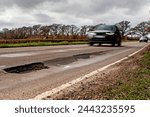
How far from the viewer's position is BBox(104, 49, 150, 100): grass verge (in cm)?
528

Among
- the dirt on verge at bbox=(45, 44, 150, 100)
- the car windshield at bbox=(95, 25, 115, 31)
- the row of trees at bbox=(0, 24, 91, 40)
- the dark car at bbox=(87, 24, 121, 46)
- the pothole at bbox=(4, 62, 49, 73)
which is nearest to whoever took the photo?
the dirt on verge at bbox=(45, 44, 150, 100)

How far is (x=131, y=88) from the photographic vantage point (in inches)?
230

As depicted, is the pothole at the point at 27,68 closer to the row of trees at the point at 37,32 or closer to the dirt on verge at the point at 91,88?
the dirt on verge at the point at 91,88

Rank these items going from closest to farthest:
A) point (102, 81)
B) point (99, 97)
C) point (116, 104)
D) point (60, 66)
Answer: point (116, 104) < point (99, 97) < point (102, 81) < point (60, 66)

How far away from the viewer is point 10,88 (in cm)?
638

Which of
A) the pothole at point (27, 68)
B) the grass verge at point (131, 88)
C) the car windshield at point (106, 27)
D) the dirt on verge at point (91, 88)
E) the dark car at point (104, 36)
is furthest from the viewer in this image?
the car windshield at point (106, 27)

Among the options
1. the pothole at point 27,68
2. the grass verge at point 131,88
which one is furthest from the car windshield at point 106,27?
the grass verge at point 131,88

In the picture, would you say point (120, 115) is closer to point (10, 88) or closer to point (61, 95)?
point (61, 95)

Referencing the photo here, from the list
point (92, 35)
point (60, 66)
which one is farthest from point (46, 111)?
point (92, 35)

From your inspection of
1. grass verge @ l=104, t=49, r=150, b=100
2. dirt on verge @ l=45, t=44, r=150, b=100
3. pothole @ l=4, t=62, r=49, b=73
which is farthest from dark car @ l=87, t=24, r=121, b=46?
grass verge @ l=104, t=49, r=150, b=100

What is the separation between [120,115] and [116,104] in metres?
0.42

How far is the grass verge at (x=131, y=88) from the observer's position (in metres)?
5.28

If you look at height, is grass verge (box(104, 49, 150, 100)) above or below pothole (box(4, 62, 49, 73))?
above

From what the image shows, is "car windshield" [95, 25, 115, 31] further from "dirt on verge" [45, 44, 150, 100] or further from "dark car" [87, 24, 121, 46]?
"dirt on verge" [45, 44, 150, 100]
